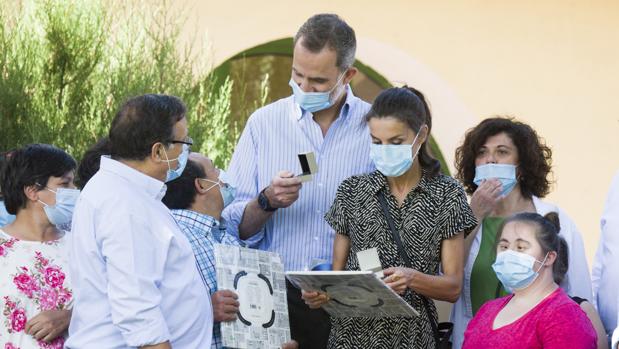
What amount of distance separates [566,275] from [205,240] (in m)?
1.70

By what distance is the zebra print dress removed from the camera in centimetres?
482

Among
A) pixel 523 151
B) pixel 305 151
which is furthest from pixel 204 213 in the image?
pixel 523 151

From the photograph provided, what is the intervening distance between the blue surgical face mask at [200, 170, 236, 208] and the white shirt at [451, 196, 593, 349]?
1195 mm

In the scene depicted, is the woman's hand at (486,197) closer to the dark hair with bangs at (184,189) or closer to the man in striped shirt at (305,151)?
the man in striped shirt at (305,151)

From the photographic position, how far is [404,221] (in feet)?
15.9

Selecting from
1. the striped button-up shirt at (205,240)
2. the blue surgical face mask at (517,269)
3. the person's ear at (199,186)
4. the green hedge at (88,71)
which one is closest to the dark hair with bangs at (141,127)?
the striped button-up shirt at (205,240)

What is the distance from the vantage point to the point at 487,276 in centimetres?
538

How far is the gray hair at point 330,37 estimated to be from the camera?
207 inches

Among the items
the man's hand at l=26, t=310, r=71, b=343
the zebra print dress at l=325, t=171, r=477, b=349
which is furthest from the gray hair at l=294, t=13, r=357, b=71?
the man's hand at l=26, t=310, r=71, b=343

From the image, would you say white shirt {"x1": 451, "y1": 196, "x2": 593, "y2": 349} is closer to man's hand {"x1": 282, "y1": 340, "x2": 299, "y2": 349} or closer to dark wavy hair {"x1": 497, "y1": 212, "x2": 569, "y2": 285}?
dark wavy hair {"x1": 497, "y1": 212, "x2": 569, "y2": 285}

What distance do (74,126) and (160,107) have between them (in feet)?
16.5

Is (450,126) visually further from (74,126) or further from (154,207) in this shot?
(154,207)

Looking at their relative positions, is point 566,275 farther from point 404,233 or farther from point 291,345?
point 291,345

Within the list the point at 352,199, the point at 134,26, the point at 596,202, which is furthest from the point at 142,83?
the point at 352,199
